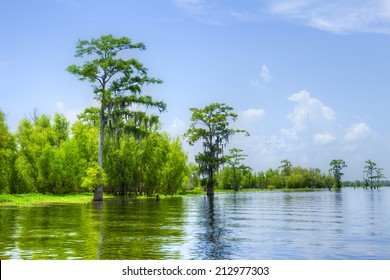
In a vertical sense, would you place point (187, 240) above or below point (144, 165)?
below

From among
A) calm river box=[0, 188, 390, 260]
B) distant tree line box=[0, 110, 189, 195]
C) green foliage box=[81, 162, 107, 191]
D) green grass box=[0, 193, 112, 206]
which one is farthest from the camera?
distant tree line box=[0, 110, 189, 195]

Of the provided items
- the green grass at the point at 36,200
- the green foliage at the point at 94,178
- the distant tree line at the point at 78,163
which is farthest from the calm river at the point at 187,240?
the distant tree line at the point at 78,163

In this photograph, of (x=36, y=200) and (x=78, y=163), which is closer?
(x=36, y=200)

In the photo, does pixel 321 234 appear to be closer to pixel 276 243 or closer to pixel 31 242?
pixel 276 243

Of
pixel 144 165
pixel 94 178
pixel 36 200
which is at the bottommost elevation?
pixel 36 200

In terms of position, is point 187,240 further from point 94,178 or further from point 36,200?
point 36,200

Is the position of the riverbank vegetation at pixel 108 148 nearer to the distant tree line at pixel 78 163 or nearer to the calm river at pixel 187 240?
the distant tree line at pixel 78 163

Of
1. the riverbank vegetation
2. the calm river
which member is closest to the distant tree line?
the riverbank vegetation

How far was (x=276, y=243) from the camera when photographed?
722 inches

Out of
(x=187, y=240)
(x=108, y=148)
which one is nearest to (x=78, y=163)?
(x=108, y=148)

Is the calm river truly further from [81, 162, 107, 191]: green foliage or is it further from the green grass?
[81, 162, 107, 191]: green foliage

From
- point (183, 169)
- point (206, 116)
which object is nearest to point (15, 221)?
point (183, 169)
